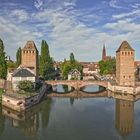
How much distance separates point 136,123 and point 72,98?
2302cm

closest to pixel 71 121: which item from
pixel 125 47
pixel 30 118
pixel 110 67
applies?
pixel 30 118

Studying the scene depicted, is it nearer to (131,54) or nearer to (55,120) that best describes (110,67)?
(131,54)

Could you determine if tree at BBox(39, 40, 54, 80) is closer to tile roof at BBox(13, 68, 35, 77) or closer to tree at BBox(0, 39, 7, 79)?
tile roof at BBox(13, 68, 35, 77)

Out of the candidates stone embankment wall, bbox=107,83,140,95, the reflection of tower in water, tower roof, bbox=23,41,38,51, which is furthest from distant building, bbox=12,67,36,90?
stone embankment wall, bbox=107,83,140,95

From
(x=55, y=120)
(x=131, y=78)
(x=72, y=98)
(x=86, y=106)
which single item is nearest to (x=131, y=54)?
(x=131, y=78)

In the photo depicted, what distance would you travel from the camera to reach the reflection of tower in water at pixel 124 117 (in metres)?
31.1

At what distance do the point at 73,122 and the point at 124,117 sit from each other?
328 inches

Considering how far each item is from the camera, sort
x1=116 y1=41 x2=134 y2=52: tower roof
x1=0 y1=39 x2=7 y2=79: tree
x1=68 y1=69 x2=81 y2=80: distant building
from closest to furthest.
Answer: x1=0 y1=39 x2=7 y2=79: tree → x1=116 y1=41 x2=134 y2=52: tower roof → x1=68 y1=69 x2=81 y2=80: distant building

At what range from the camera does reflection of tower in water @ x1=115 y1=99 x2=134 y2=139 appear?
3111 centimetres

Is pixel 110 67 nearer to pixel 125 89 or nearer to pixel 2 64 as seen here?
pixel 125 89

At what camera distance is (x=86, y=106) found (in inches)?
1833

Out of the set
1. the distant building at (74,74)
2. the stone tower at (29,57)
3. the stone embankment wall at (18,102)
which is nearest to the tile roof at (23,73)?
the stone embankment wall at (18,102)

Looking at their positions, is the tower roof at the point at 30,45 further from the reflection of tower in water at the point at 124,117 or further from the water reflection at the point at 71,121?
the reflection of tower in water at the point at 124,117

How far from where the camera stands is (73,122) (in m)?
34.4
